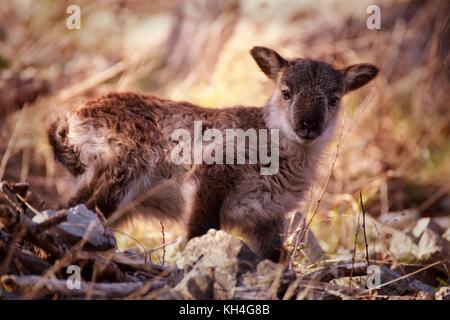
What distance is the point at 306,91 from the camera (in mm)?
7016

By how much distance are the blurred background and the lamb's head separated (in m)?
4.05

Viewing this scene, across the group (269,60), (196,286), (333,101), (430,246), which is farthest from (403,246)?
(196,286)

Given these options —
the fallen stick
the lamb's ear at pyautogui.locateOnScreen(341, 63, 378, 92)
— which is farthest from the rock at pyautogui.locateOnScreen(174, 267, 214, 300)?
the lamb's ear at pyautogui.locateOnScreen(341, 63, 378, 92)

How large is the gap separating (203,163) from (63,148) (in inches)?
53.8

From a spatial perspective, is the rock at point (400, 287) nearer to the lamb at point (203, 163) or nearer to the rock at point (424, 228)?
the lamb at point (203, 163)

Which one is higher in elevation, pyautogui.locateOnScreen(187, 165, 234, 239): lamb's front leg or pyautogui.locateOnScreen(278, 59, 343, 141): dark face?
pyautogui.locateOnScreen(278, 59, 343, 141): dark face

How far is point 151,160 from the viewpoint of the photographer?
6.84m

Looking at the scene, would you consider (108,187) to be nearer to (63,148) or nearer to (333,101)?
(63,148)

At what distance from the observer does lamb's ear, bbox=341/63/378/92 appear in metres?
7.51

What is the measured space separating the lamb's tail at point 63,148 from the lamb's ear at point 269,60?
213cm

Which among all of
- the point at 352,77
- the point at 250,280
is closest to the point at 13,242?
the point at 250,280

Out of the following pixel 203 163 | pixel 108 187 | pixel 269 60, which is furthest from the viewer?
pixel 269 60

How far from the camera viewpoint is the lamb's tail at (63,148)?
684cm

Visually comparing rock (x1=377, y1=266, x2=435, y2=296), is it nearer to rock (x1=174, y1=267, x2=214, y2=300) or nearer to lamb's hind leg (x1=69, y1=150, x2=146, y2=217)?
rock (x1=174, y1=267, x2=214, y2=300)
